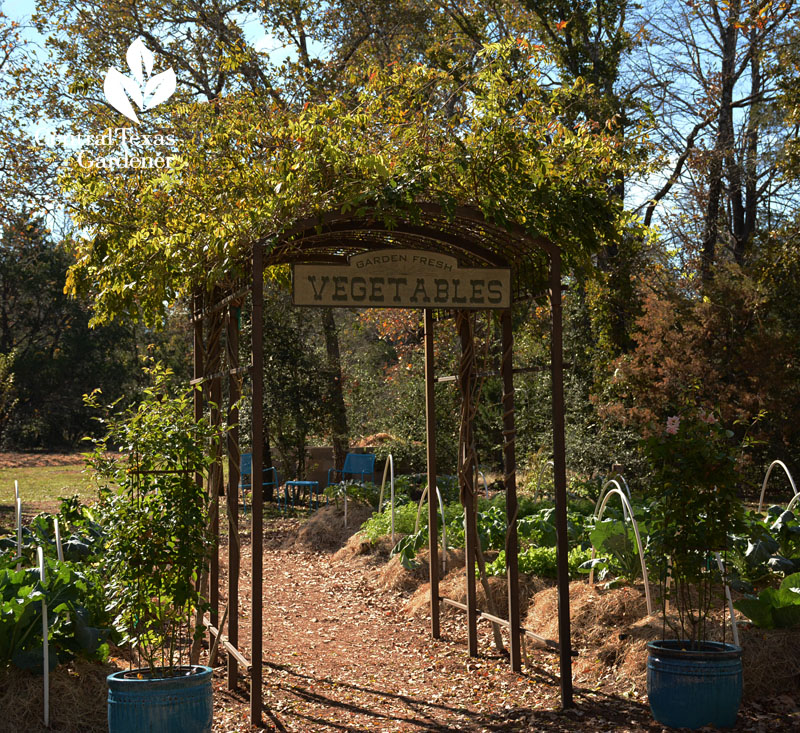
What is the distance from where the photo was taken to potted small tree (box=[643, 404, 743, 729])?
4211 millimetres

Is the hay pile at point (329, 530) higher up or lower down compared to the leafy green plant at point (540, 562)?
lower down

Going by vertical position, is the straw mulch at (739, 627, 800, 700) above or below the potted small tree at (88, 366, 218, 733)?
below

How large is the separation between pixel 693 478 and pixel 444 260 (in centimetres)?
195

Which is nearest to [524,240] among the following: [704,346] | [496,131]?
[496,131]

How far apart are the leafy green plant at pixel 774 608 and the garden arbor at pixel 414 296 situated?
3.91 ft

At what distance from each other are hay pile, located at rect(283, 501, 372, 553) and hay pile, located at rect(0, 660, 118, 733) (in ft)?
20.7

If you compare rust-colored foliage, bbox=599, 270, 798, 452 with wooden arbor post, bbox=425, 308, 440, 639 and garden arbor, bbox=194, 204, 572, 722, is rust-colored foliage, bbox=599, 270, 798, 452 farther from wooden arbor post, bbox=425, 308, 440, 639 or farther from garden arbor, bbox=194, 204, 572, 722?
garden arbor, bbox=194, 204, 572, 722

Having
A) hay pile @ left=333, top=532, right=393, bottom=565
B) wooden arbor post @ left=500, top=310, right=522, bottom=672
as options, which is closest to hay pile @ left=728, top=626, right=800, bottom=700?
wooden arbor post @ left=500, top=310, right=522, bottom=672

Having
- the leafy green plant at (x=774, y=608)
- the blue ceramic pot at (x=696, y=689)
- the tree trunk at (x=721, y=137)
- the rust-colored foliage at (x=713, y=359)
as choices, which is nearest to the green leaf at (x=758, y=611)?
the leafy green plant at (x=774, y=608)

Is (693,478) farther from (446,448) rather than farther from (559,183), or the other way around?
(446,448)

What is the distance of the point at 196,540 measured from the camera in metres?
3.86

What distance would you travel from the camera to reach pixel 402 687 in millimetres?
5332

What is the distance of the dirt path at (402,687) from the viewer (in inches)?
179

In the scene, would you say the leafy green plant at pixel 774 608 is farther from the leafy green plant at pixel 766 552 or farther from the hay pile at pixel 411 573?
the hay pile at pixel 411 573
